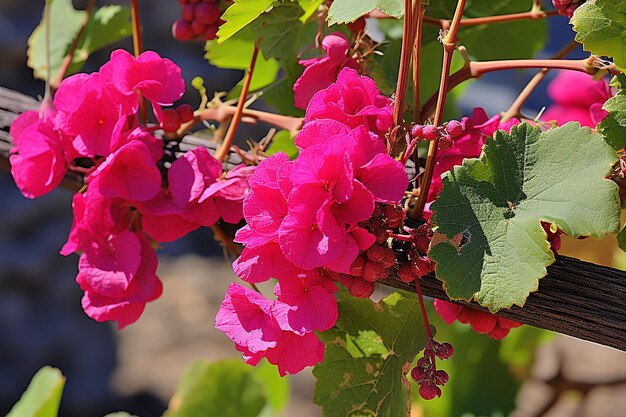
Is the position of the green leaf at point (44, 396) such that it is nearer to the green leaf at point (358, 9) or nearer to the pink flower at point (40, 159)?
the pink flower at point (40, 159)

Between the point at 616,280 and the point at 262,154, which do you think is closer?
the point at 616,280

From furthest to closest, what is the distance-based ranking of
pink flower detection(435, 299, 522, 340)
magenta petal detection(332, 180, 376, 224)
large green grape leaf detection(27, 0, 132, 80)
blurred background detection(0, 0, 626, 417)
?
blurred background detection(0, 0, 626, 417)
large green grape leaf detection(27, 0, 132, 80)
pink flower detection(435, 299, 522, 340)
magenta petal detection(332, 180, 376, 224)

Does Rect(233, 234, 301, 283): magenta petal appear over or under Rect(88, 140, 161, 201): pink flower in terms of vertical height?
over

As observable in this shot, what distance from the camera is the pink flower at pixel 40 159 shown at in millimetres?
575

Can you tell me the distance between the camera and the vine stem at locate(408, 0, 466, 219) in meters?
0.46

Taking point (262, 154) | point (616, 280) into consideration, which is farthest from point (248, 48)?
point (616, 280)

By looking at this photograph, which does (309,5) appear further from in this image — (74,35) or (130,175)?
(74,35)

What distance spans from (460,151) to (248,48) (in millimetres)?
299

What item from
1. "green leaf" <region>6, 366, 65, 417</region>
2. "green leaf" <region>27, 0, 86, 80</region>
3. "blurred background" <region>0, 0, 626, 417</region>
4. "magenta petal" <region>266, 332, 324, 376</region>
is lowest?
"blurred background" <region>0, 0, 626, 417</region>

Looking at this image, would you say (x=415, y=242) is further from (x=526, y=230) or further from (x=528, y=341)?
(x=528, y=341)

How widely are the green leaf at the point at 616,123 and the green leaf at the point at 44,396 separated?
559mm

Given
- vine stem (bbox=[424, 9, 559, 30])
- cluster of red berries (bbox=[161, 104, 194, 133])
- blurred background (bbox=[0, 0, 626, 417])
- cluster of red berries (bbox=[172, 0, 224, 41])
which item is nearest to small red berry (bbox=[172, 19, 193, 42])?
cluster of red berries (bbox=[172, 0, 224, 41])

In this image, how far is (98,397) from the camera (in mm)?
2396

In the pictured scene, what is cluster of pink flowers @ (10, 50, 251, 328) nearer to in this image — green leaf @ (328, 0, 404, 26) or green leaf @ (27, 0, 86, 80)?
green leaf @ (328, 0, 404, 26)
